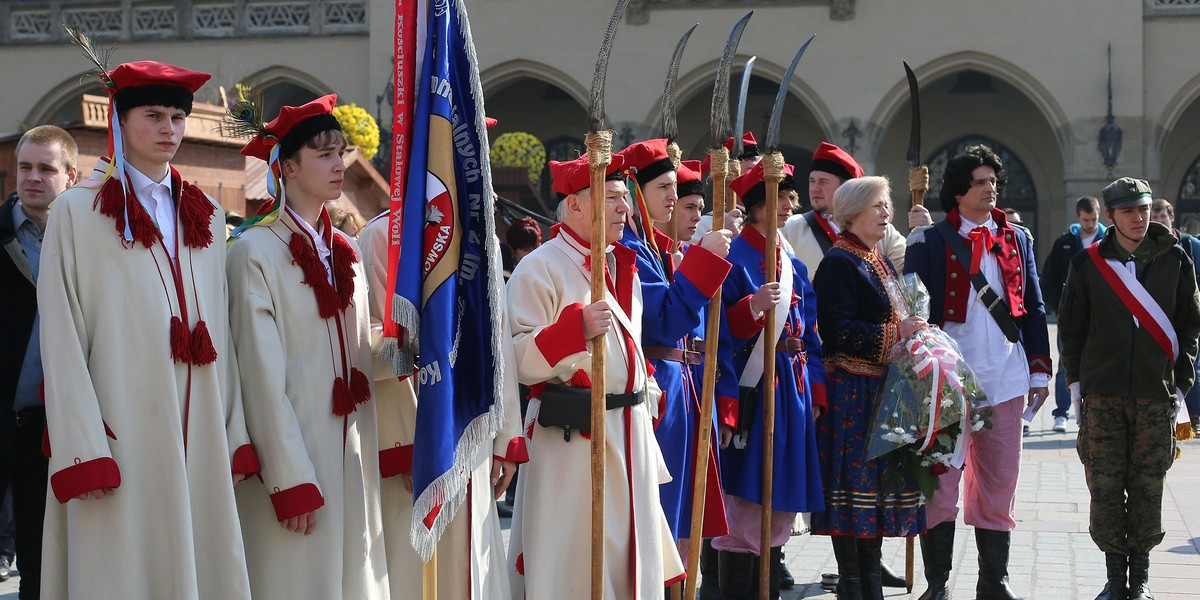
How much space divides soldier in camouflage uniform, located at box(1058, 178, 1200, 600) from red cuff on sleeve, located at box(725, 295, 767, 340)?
1.56 m

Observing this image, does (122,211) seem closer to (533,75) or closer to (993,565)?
(993,565)

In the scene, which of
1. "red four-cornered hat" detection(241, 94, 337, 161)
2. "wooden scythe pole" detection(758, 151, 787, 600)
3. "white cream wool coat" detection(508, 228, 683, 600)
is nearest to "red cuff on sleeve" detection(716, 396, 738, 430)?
"wooden scythe pole" detection(758, 151, 787, 600)

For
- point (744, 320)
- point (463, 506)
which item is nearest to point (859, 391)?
point (744, 320)

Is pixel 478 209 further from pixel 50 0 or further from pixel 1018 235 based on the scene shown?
pixel 50 0

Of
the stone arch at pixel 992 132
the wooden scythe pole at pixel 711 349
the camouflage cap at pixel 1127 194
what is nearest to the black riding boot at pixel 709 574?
the wooden scythe pole at pixel 711 349

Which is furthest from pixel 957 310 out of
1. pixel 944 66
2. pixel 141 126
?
pixel 944 66

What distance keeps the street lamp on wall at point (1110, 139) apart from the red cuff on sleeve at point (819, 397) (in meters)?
17.9

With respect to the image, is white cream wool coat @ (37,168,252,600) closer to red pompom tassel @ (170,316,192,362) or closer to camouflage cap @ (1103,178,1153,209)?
red pompom tassel @ (170,316,192,362)

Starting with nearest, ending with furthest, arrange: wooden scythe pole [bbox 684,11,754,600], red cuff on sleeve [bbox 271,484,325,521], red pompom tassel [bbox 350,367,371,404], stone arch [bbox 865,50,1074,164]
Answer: red cuff on sleeve [bbox 271,484,325,521] → red pompom tassel [bbox 350,367,371,404] → wooden scythe pole [bbox 684,11,754,600] → stone arch [bbox 865,50,1074,164]

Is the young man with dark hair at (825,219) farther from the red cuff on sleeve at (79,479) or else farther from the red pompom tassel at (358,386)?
the red cuff on sleeve at (79,479)

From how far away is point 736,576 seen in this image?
581 cm

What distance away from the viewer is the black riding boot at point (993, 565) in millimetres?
5956

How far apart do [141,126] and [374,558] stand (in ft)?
4.73

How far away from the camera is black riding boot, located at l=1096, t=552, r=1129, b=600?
19.7 ft
